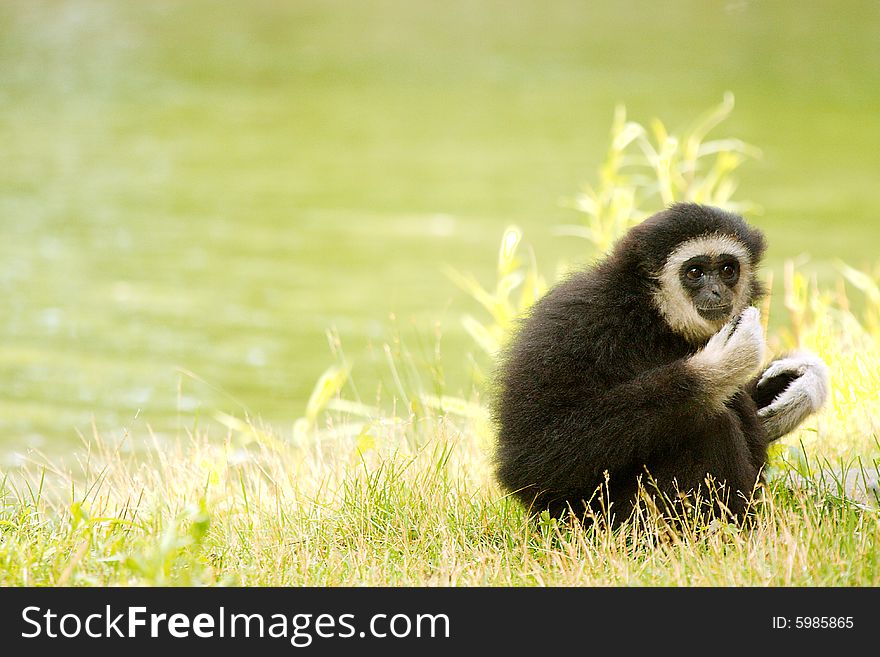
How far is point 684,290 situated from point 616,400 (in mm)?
594

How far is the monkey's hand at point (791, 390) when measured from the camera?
5.46 m

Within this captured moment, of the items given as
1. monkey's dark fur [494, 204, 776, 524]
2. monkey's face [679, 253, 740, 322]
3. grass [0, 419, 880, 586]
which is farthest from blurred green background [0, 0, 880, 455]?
Result: monkey's face [679, 253, 740, 322]

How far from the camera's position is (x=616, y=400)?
4770mm

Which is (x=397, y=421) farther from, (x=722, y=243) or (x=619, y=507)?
(x=722, y=243)

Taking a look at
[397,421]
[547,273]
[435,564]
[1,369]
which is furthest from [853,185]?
[435,564]

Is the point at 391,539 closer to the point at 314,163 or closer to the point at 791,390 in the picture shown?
the point at 791,390

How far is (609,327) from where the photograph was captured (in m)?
4.96

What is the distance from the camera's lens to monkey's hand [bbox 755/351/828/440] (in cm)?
546

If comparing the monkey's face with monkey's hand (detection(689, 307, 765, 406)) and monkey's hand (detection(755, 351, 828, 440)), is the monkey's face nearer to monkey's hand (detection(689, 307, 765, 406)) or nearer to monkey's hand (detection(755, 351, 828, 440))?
monkey's hand (detection(689, 307, 765, 406))

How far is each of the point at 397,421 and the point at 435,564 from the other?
1450 millimetres

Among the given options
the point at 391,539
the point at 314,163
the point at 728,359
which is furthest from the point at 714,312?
the point at 314,163

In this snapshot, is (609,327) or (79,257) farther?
(79,257)

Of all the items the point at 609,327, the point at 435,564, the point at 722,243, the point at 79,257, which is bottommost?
the point at 435,564

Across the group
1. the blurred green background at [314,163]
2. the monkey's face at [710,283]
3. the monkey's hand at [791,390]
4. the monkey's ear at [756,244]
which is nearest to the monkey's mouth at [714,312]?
the monkey's face at [710,283]
